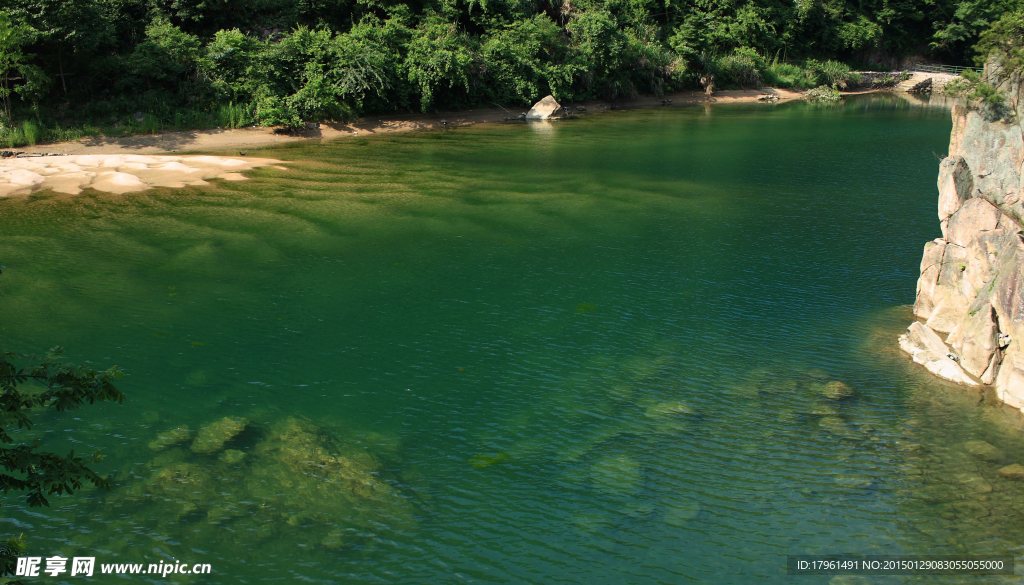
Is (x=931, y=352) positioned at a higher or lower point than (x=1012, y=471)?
higher

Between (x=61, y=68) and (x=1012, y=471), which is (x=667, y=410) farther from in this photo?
(x=61, y=68)

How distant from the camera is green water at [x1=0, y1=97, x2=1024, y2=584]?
10.0 meters

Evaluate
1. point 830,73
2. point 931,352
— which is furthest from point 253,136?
point 830,73

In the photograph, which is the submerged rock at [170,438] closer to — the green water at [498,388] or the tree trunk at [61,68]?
the green water at [498,388]

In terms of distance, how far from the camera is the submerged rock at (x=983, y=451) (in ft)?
39.3

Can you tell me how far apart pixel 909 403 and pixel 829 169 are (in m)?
21.9

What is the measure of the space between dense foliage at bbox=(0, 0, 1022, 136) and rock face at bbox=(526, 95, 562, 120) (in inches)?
36.9

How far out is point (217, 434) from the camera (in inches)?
480

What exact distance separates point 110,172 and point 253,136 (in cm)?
920

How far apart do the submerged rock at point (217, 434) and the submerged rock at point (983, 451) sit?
1260cm

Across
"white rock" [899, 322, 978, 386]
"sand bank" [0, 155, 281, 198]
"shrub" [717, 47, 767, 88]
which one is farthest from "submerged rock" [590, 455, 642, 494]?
"shrub" [717, 47, 767, 88]

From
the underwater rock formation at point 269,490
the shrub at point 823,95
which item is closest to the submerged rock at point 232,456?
the underwater rock formation at point 269,490

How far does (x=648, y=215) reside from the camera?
1004 inches

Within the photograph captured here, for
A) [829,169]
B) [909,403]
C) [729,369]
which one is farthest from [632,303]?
[829,169]
